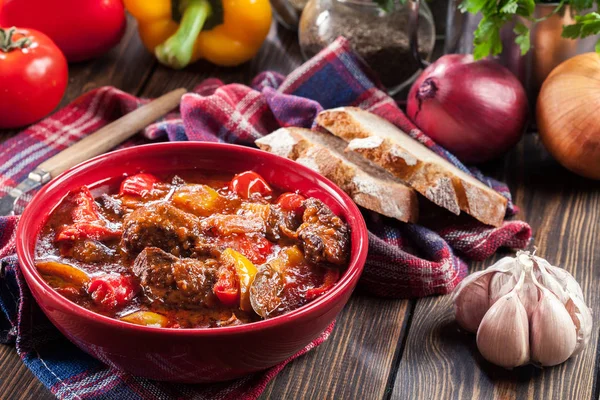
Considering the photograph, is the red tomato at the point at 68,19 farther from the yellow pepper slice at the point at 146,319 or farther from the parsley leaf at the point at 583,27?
the yellow pepper slice at the point at 146,319

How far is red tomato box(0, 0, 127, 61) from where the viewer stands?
4.01 metres

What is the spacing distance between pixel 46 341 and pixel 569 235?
6.35 ft

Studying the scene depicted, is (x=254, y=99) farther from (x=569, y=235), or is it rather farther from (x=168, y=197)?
(x=569, y=235)

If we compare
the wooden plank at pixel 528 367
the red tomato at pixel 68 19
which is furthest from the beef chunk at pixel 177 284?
the red tomato at pixel 68 19

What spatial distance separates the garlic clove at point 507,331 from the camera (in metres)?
2.36

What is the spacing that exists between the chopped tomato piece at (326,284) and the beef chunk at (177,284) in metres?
0.26

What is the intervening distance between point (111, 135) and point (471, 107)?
1480 millimetres

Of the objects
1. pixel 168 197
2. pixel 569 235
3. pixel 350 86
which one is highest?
pixel 168 197

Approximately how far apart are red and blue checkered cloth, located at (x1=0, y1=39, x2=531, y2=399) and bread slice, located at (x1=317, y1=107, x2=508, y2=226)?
0.08m

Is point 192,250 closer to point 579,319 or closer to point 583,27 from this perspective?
point 579,319

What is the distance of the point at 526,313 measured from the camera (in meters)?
2.39

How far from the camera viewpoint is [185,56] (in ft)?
13.2

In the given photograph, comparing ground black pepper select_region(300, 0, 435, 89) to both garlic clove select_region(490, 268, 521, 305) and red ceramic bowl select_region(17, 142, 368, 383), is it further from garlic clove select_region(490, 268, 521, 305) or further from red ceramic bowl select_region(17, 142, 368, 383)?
garlic clove select_region(490, 268, 521, 305)

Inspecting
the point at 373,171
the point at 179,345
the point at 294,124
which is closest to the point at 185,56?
the point at 294,124
